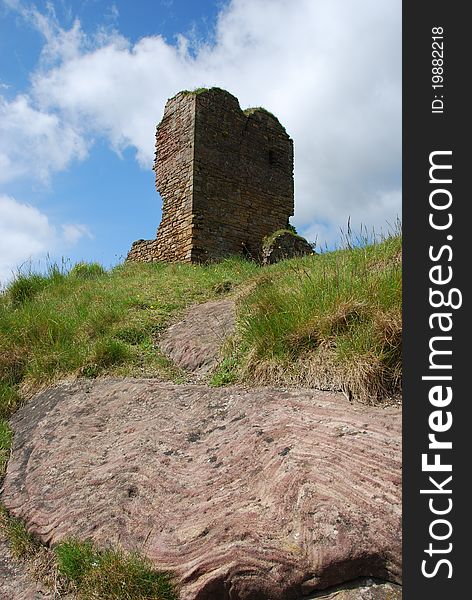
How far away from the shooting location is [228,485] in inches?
123

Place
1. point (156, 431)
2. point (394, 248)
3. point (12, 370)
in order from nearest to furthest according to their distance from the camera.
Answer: point (156, 431)
point (394, 248)
point (12, 370)

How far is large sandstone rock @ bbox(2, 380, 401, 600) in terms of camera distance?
102 inches

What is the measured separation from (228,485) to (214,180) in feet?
35.1

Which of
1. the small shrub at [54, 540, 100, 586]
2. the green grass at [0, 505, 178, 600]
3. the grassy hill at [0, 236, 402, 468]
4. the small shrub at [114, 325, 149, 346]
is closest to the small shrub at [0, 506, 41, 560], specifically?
the green grass at [0, 505, 178, 600]

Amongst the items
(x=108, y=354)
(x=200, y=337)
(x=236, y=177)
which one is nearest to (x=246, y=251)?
(x=236, y=177)

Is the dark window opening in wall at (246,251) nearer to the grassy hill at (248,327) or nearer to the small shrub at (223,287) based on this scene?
the grassy hill at (248,327)

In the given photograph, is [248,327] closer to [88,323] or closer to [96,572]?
[96,572]

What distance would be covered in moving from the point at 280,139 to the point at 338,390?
1239 cm

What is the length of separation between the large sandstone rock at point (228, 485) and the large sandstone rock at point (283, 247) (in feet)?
28.8

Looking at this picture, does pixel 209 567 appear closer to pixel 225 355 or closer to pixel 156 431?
pixel 156 431

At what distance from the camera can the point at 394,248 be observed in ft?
17.3

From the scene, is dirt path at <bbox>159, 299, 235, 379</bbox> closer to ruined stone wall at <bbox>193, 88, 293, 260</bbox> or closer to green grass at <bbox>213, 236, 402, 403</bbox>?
green grass at <bbox>213, 236, 402, 403</bbox>

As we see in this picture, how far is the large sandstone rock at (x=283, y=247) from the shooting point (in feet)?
42.8

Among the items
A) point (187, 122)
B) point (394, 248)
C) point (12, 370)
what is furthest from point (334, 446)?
point (187, 122)
